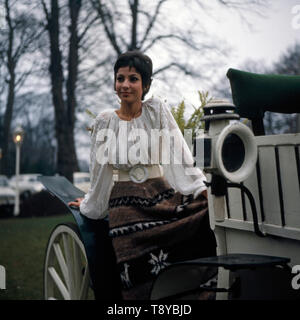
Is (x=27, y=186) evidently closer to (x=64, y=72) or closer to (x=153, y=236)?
(x=64, y=72)

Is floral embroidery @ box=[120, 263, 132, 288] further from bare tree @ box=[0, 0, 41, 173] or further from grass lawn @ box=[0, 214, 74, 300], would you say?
bare tree @ box=[0, 0, 41, 173]

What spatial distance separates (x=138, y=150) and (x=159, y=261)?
0.44 metres

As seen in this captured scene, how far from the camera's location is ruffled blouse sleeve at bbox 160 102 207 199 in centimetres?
154

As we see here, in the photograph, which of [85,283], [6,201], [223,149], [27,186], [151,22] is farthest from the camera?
[27,186]

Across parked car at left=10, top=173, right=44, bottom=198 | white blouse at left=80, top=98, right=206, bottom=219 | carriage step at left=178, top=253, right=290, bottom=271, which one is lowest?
carriage step at left=178, top=253, right=290, bottom=271

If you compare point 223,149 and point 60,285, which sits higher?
point 223,149

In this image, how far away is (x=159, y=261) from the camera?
1.46 m

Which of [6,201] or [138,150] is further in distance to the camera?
[6,201]

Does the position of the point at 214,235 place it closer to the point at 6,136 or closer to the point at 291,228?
the point at 291,228

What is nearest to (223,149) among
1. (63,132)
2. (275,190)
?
(275,190)

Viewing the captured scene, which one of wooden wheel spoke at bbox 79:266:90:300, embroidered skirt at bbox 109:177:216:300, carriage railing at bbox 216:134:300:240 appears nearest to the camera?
carriage railing at bbox 216:134:300:240

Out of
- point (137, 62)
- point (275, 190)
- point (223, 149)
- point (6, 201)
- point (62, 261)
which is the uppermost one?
point (137, 62)

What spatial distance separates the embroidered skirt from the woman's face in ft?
1.27

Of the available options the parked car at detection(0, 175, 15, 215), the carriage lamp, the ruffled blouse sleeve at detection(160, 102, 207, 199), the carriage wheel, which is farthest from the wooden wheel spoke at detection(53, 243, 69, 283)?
the parked car at detection(0, 175, 15, 215)
